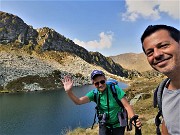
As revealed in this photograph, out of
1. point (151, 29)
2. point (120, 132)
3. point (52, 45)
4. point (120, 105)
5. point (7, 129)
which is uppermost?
point (52, 45)

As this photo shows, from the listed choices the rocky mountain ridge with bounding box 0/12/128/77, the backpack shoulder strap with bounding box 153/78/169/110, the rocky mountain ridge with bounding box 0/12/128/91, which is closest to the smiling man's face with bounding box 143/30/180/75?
the backpack shoulder strap with bounding box 153/78/169/110

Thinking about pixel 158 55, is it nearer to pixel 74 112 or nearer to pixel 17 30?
pixel 74 112

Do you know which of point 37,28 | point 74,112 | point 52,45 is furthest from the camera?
point 37,28

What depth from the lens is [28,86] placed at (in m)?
114

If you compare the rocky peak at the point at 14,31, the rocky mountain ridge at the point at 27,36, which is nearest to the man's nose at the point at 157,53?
the rocky mountain ridge at the point at 27,36

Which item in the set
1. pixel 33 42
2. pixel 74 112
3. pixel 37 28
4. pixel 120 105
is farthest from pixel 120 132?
pixel 37 28

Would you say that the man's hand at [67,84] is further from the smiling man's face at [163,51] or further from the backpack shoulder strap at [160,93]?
the smiling man's face at [163,51]

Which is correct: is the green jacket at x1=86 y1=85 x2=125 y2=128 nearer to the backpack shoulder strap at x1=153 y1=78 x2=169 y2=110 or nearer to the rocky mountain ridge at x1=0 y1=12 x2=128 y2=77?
the backpack shoulder strap at x1=153 y1=78 x2=169 y2=110

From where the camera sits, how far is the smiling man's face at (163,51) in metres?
3.08

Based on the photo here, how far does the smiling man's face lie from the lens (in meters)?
3.08

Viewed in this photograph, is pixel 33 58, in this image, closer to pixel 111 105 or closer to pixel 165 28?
pixel 111 105

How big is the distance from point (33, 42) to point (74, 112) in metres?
125

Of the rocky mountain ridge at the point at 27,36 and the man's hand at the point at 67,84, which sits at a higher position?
the rocky mountain ridge at the point at 27,36

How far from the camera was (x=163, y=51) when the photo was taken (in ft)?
10.4
